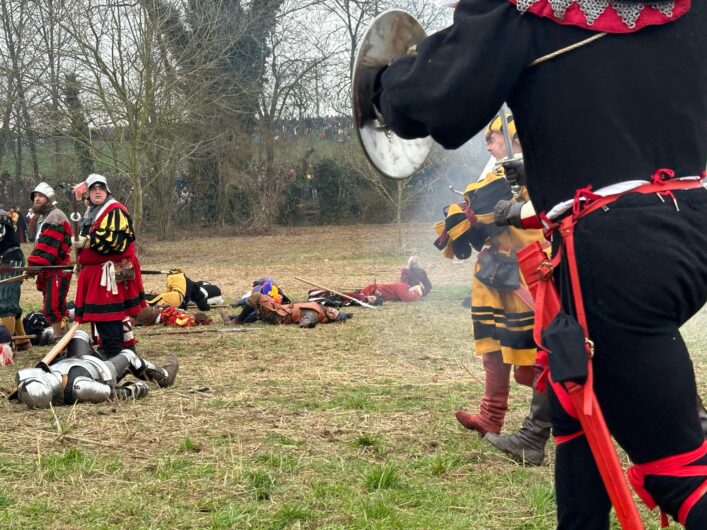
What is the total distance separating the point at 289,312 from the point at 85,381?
4617 mm

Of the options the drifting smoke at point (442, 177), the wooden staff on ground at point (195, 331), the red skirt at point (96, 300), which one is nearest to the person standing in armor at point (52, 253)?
the wooden staff on ground at point (195, 331)

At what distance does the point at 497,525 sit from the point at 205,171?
81.3ft

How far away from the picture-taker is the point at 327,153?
94.9 feet

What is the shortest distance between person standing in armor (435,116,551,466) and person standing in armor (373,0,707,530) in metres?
2.17

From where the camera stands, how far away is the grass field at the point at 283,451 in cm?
353

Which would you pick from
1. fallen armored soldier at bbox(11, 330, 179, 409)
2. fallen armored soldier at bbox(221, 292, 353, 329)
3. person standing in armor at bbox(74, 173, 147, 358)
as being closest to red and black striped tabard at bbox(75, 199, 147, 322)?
person standing in armor at bbox(74, 173, 147, 358)

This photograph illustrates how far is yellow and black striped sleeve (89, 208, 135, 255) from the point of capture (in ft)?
24.3

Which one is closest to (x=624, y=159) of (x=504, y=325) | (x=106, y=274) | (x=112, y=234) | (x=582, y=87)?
(x=582, y=87)

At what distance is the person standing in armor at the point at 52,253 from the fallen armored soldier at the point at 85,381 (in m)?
2.70

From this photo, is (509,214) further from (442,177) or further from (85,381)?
(442,177)

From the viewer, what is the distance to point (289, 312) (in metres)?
10.2

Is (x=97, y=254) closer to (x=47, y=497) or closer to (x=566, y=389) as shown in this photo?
(x=47, y=497)

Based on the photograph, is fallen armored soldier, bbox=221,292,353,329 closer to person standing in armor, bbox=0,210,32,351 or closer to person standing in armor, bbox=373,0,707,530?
person standing in armor, bbox=0,210,32,351

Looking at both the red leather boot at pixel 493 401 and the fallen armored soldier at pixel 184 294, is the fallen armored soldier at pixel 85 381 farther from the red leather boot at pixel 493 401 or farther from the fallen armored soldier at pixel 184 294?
the fallen armored soldier at pixel 184 294
